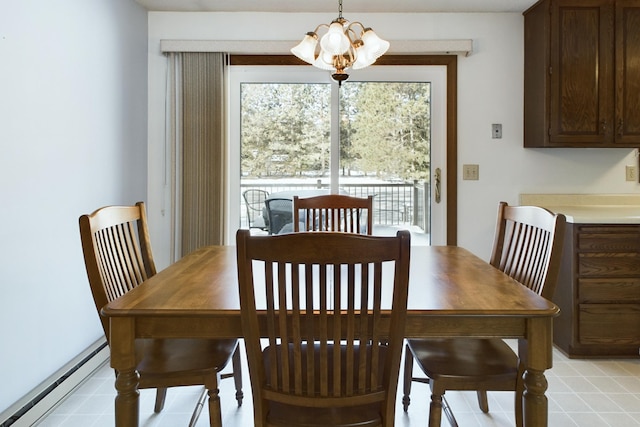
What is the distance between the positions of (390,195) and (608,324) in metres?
Answer: 1.57

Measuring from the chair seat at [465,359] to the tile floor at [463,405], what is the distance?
511 mm

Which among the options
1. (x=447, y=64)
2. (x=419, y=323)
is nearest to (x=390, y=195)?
(x=447, y=64)

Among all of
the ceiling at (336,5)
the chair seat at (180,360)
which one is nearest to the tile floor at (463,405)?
the chair seat at (180,360)

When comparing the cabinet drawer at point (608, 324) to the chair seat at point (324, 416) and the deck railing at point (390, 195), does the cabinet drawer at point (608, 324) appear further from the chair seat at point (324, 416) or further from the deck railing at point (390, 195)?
the chair seat at point (324, 416)

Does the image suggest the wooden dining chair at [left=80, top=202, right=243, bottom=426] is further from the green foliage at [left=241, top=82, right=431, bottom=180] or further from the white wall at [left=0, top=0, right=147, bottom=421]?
the green foliage at [left=241, top=82, right=431, bottom=180]

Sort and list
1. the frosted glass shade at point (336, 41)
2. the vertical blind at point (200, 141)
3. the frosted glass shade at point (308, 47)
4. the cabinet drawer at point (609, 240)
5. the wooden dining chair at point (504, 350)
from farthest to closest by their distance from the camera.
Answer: the vertical blind at point (200, 141)
the cabinet drawer at point (609, 240)
the frosted glass shade at point (308, 47)
the frosted glass shade at point (336, 41)
the wooden dining chair at point (504, 350)

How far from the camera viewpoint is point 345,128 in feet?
10.7

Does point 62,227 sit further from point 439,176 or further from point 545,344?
point 439,176

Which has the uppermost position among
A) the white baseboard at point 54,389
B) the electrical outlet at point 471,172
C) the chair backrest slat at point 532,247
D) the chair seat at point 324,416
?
the electrical outlet at point 471,172

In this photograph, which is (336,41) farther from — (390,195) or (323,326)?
(390,195)

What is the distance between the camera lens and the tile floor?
1918mm

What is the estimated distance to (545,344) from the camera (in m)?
1.21

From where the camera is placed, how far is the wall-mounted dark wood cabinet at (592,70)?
2859mm

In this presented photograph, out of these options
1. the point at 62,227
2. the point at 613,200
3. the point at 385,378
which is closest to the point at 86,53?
the point at 62,227
